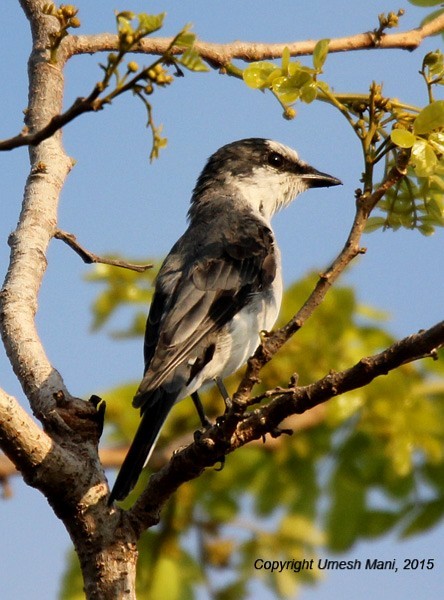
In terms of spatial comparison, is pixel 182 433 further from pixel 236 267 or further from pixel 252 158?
pixel 252 158

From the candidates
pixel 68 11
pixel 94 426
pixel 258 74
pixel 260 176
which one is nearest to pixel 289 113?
pixel 258 74

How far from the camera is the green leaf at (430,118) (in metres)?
3.03

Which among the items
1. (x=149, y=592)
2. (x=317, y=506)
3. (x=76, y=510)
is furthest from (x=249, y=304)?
(x=76, y=510)

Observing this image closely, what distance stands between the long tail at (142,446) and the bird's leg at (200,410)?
14.1 inches

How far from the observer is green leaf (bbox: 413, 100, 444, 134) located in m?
3.03

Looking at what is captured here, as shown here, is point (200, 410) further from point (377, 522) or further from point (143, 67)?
point (143, 67)

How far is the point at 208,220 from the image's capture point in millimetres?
6086

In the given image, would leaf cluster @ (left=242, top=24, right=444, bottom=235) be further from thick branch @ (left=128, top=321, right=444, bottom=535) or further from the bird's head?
the bird's head

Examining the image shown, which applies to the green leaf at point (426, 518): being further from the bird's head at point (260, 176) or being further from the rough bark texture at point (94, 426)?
the bird's head at point (260, 176)

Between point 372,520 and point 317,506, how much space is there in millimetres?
282

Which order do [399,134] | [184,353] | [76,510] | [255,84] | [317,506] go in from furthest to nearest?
[184,353], [317,506], [76,510], [255,84], [399,134]

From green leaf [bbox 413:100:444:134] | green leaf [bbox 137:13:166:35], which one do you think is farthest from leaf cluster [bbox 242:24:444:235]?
green leaf [bbox 137:13:166:35]

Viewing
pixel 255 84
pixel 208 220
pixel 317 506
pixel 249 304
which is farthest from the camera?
pixel 208 220

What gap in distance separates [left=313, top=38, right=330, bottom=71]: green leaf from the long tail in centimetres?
176
